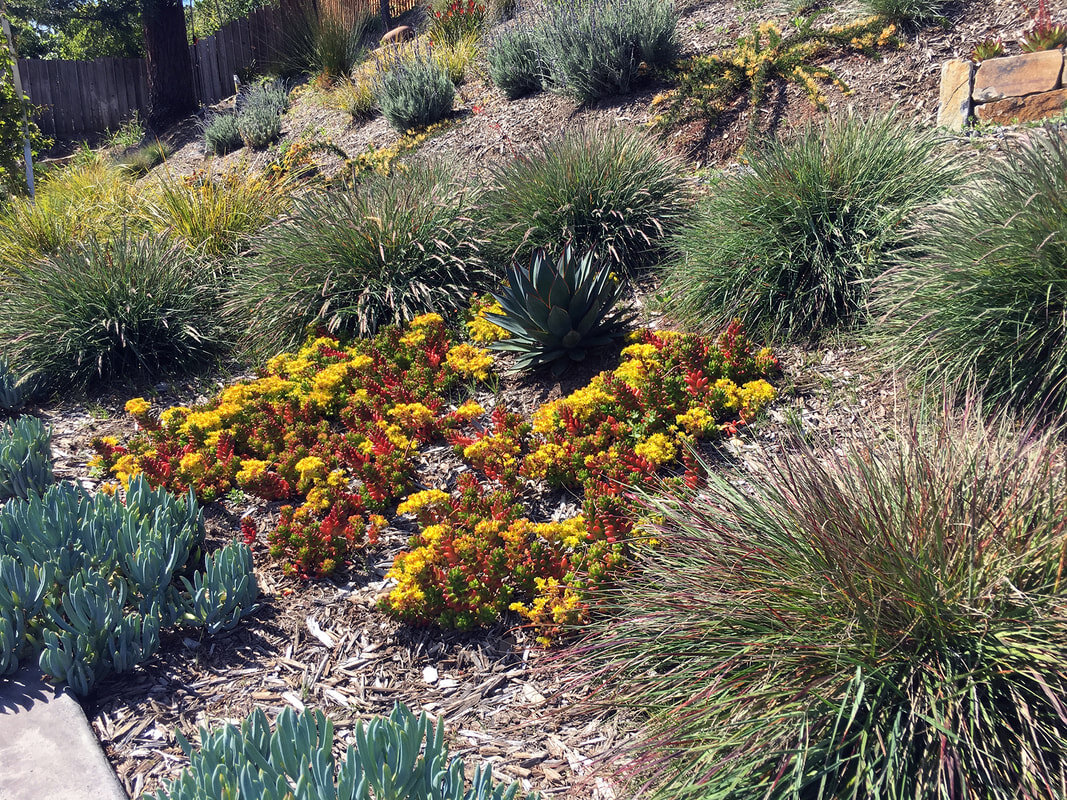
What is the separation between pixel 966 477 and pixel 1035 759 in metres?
0.92

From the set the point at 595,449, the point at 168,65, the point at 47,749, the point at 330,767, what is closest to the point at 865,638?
the point at 330,767

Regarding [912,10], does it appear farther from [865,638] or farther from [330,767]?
[330,767]

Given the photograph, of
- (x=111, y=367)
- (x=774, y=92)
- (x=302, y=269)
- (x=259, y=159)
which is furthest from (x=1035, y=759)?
(x=259, y=159)

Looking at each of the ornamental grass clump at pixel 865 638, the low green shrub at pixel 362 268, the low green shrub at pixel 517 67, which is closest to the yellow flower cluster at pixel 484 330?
the low green shrub at pixel 362 268

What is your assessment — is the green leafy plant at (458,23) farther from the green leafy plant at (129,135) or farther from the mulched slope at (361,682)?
the mulched slope at (361,682)

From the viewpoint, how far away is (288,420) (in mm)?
4914

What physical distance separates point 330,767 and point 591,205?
4820mm

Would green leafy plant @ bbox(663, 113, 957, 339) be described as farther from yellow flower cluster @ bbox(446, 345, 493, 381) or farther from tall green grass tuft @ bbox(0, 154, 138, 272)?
tall green grass tuft @ bbox(0, 154, 138, 272)

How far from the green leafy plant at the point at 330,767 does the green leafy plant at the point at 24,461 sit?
2616mm

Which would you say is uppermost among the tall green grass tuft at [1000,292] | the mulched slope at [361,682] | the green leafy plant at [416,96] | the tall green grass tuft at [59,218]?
the green leafy plant at [416,96]

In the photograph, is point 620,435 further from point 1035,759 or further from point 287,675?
point 1035,759

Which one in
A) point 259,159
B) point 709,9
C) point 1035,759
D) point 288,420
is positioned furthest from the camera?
point 259,159

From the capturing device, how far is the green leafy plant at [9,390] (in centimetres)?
550

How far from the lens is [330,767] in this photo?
205cm
